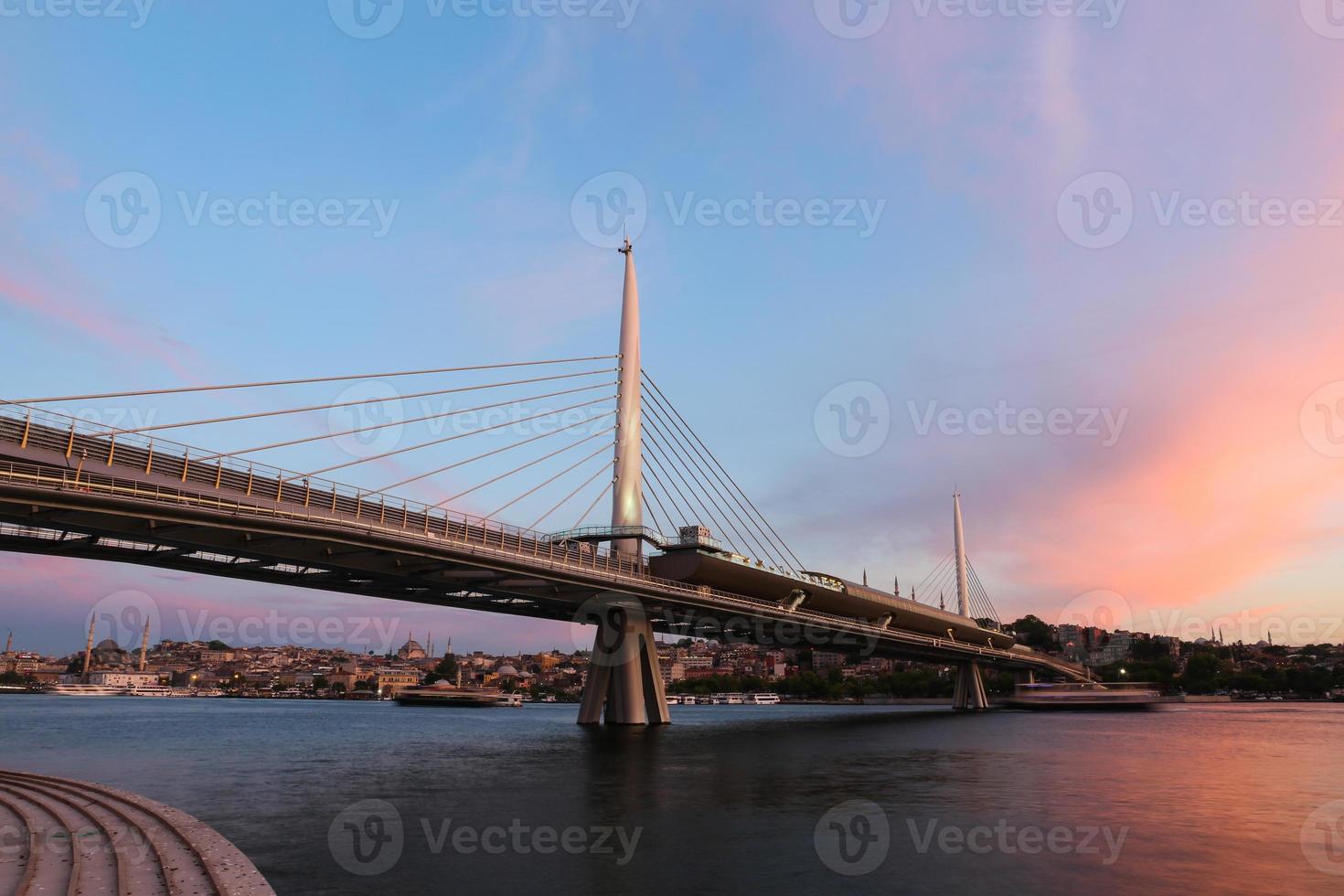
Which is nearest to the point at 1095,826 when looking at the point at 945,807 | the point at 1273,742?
the point at 945,807

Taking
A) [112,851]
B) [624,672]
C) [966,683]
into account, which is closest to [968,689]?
[966,683]

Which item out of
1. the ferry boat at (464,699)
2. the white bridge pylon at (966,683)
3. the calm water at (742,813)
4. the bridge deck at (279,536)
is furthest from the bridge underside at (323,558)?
the ferry boat at (464,699)

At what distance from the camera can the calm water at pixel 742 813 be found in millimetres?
18594

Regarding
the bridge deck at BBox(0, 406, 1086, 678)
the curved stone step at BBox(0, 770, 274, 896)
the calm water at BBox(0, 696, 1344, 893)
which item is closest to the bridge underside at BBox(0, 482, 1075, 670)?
the bridge deck at BBox(0, 406, 1086, 678)

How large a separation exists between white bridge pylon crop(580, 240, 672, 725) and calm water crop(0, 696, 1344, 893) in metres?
10.6

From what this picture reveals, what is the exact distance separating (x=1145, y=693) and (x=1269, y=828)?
156 m

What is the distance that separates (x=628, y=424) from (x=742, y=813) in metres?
41.6

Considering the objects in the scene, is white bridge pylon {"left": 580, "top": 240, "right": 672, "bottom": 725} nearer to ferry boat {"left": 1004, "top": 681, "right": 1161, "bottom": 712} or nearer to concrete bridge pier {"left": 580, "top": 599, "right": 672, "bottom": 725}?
concrete bridge pier {"left": 580, "top": 599, "right": 672, "bottom": 725}

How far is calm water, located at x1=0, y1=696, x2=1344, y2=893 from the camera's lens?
61.0 ft

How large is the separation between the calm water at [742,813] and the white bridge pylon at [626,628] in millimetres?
10551

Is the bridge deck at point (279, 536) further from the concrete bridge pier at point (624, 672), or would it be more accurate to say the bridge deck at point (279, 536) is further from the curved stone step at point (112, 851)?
the curved stone step at point (112, 851)

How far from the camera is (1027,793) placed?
107 feet

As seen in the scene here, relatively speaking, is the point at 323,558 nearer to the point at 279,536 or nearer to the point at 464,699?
the point at 279,536

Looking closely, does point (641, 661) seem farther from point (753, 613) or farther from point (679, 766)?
point (679, 766)
